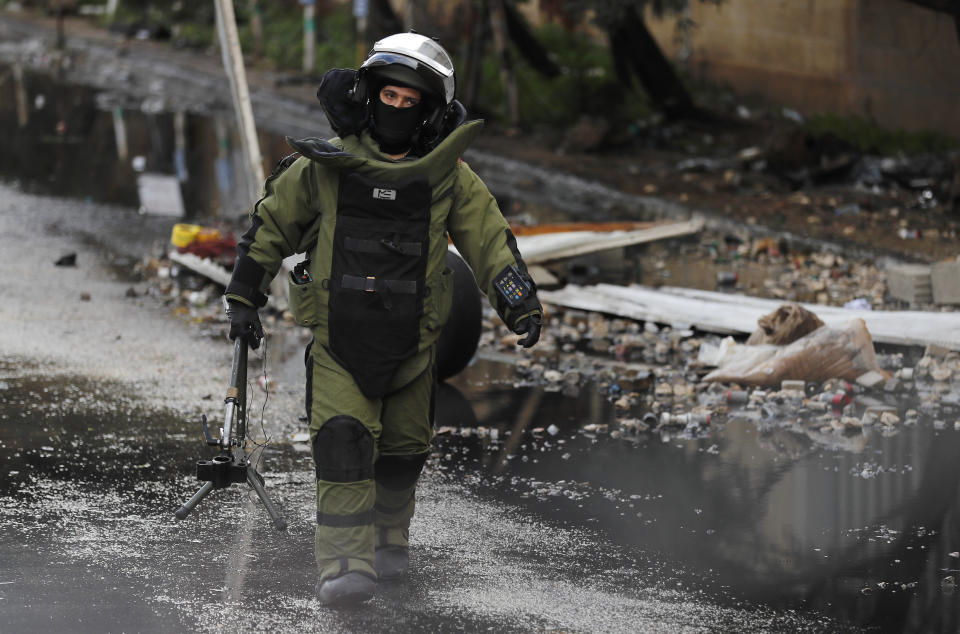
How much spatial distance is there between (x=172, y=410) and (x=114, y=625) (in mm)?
2751

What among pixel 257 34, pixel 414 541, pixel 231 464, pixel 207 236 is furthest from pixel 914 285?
pixel 257 34

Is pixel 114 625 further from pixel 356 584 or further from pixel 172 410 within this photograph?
pixel 172 410

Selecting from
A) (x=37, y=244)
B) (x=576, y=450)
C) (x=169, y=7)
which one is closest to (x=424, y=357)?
(x=576, y=450)

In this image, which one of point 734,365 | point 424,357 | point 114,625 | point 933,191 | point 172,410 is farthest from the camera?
point 933,191

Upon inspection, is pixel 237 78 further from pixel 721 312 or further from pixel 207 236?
pixel 721 312

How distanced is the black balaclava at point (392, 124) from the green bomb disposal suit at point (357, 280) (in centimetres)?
5

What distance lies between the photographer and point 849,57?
16.0 meters

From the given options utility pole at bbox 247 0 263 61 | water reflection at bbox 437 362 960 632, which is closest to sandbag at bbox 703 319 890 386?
water reflection at bbox 437 362 960 632

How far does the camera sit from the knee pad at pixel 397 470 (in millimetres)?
5148

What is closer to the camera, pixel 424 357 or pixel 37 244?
pixel 424 357

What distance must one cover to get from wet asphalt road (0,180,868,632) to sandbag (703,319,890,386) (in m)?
0.88

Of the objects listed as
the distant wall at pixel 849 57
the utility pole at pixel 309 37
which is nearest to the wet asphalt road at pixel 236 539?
the distant wall at pixel 849 57

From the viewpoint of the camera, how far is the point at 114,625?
4.69 metres

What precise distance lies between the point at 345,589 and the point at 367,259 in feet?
3.57
